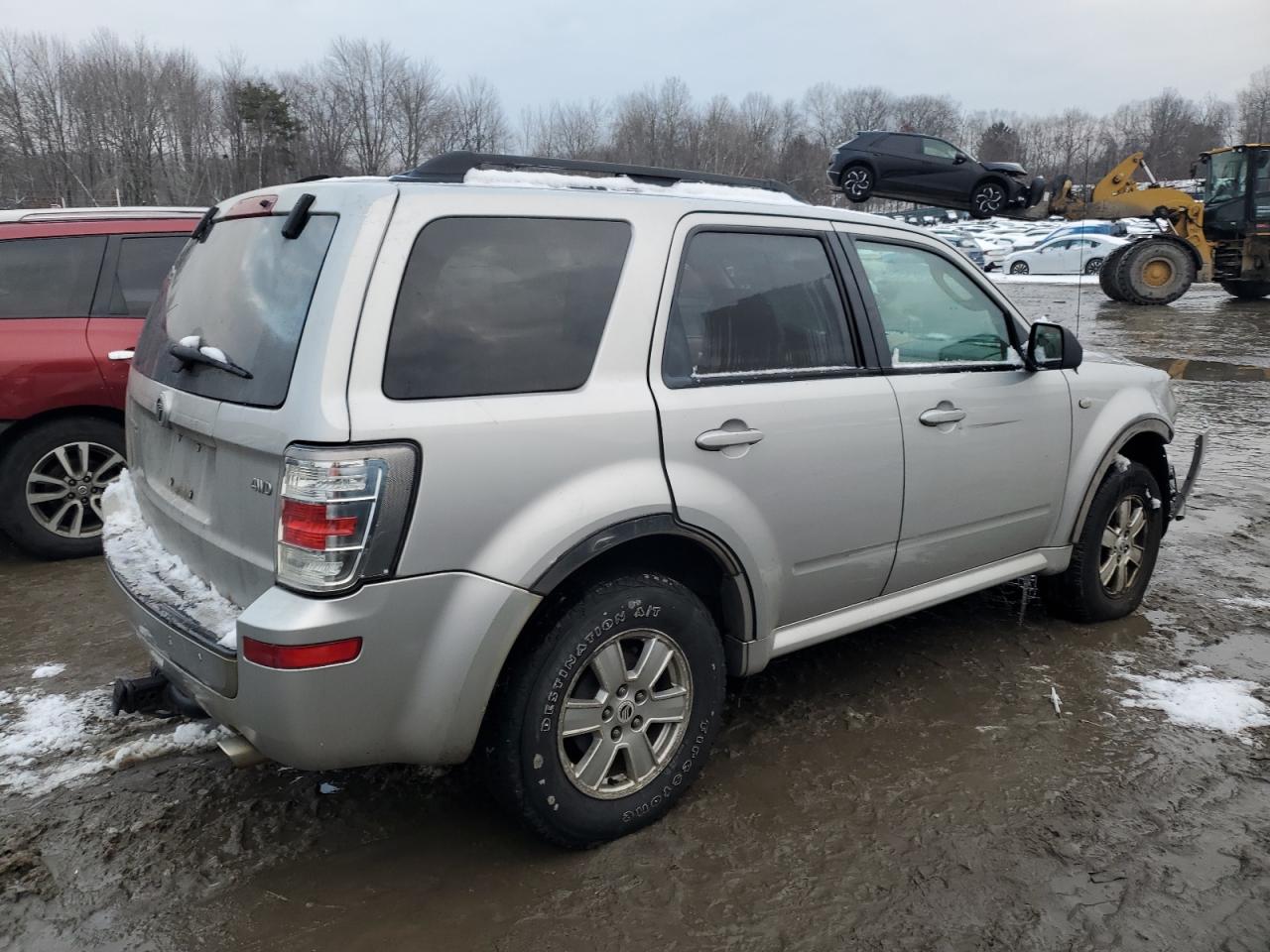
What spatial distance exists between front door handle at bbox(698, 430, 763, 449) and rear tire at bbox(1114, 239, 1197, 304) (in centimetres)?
2186

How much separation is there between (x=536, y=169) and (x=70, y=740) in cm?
262

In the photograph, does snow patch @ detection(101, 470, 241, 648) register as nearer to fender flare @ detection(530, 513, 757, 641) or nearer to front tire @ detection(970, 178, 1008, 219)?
fender flare @ detection(530, 513, 757, 641)

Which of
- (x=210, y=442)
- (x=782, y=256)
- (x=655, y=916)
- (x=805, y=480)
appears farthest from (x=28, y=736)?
(x=782, y=256)

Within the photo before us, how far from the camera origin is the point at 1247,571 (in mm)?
5285

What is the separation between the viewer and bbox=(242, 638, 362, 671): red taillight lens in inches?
88.7

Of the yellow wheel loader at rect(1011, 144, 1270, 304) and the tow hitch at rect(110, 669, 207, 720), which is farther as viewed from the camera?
the yellow wheel loader at rect(1011, 144, 1270, 304)

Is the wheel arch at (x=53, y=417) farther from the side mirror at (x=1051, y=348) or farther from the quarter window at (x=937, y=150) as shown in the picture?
the quarter window at (x=937, y=150)

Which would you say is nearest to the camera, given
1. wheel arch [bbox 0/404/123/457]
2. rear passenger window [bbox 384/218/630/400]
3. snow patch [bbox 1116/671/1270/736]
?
rear passenger window [bbox 384/218/630/400]

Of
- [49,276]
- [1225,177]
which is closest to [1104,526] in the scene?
[49,276]

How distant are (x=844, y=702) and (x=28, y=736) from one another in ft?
A: 10.0

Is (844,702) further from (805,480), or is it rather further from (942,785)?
(805,480)

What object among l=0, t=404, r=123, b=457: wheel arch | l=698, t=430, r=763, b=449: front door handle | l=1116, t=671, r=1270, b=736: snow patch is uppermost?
l=698, t=430, r=763, b=449: front door handle

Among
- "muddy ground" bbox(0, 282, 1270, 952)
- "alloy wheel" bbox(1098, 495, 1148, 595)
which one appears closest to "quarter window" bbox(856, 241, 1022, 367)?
"alloy wheel" bbox(1098, 495, 1148, 595)

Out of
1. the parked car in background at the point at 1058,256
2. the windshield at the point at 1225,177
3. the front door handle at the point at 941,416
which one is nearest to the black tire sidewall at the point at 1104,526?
the front door handle at the point at 941,416
